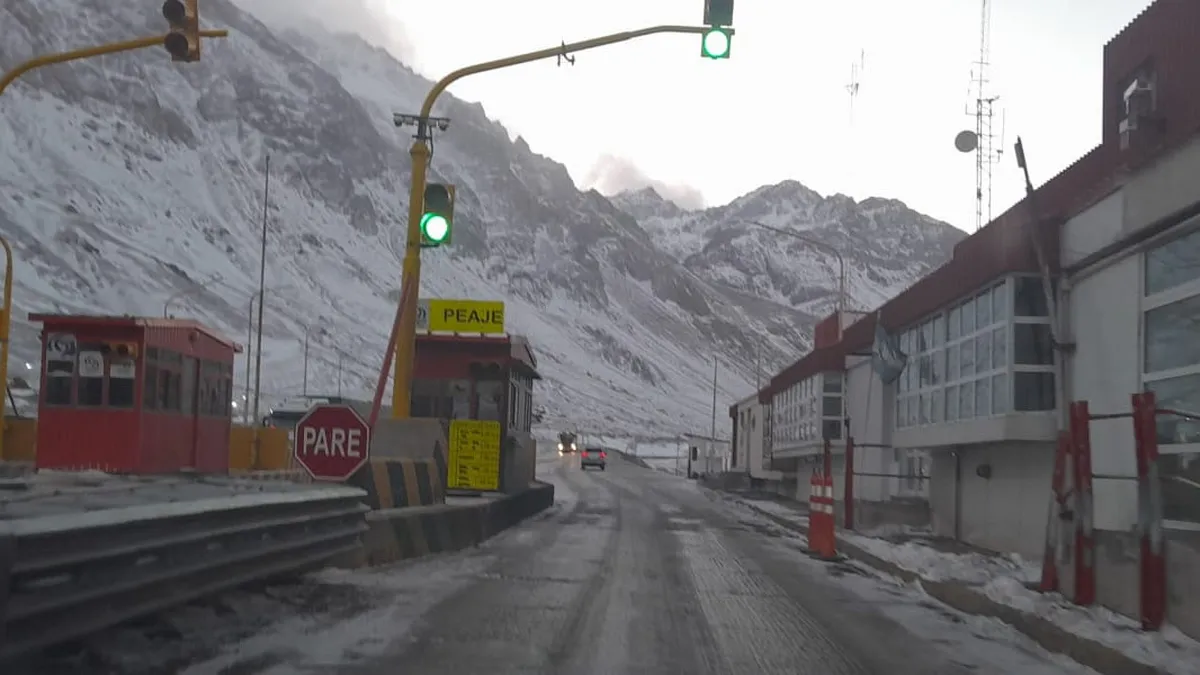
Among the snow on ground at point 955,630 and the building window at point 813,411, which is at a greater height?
the building window at point 813,411

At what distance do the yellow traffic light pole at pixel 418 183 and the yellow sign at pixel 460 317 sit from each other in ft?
29.5

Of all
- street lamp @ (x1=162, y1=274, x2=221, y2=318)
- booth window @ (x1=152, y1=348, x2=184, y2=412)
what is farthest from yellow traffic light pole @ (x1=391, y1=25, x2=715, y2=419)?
street lamp @ (x1=162, y1=274, x2=221, y2=318)

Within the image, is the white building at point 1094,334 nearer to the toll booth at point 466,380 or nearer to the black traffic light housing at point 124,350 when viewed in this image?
the toll booth at point 466,380

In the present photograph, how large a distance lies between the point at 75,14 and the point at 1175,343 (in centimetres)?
18574

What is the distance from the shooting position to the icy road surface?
8.58 m

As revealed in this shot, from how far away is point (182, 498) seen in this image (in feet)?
30.5

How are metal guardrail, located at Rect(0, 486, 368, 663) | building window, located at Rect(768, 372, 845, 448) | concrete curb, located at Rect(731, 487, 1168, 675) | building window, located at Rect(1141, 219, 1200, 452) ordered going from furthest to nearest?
building window, located at Rect(768, 372, 845, 448) → building window, located at Rect(1141, 219, 1200, 452) → concrete curb, located at Rect(731, 487, 1168, 675) → metal guardrail, located at Rect(0, 486, 368, 663)

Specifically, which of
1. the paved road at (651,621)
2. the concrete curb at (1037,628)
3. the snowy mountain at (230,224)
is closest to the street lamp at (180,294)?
the snowy mountain at (230,224)

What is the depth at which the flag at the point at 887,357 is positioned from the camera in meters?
23.5

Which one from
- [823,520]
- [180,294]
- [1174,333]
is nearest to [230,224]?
[180,294]

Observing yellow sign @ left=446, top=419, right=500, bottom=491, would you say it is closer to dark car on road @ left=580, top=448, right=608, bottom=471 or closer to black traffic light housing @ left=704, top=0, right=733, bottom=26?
black traffic light housing @ left=704, top=0, right=733, bottom=26

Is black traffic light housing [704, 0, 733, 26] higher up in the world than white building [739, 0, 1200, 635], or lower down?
higher up

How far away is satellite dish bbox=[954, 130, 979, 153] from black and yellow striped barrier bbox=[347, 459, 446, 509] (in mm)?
11301

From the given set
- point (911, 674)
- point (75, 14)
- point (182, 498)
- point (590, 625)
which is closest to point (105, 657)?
point (182, 498)
